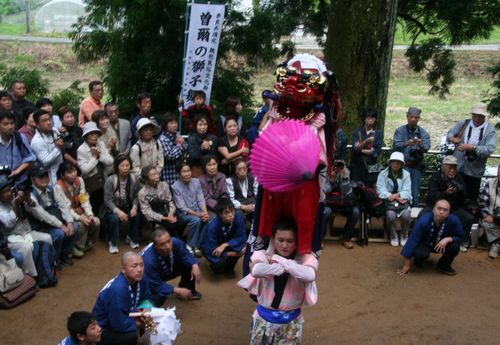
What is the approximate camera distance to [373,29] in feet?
28.9

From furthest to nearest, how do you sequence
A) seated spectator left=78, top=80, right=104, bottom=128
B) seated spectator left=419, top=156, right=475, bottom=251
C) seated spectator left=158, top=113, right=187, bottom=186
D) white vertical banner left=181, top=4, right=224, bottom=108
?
white vertical banner left=181, top=4, right=224, bottom=108
seated spectator left=78, top=80, right=104, bottom=128
seated spectator left=158, top=113, right=187, bottom=186
seated spectator left=419, top=156, right=475, bottom=251

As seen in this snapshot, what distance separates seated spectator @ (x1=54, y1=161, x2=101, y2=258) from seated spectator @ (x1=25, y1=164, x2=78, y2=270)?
84mm

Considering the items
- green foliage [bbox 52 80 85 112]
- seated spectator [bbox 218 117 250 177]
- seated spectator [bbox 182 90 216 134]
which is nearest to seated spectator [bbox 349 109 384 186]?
seated spectator [bbox 218 117 250 177]

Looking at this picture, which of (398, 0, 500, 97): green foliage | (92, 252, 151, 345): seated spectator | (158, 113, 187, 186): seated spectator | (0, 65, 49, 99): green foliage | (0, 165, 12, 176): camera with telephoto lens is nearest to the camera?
(92, 252, 151, 345): seated spectator

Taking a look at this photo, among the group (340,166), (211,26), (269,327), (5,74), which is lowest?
(269,327)

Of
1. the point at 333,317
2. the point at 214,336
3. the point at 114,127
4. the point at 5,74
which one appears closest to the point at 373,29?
the point at 114,127

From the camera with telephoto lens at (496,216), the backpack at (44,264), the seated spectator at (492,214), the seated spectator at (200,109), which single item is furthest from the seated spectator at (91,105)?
the camera with telephoto lens at (496,216)

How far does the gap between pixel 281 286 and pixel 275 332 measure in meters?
0.36

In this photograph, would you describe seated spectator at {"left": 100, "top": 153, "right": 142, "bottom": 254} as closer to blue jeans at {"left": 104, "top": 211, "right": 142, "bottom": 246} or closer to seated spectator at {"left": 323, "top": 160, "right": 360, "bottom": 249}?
blue jeans at {"left": 104, "top": 211, "right": 142, "bottom": 246}

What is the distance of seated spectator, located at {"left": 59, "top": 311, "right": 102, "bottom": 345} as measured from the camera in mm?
4121

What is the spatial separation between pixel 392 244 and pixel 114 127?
3912 mm

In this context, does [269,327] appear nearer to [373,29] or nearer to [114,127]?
[114,127]

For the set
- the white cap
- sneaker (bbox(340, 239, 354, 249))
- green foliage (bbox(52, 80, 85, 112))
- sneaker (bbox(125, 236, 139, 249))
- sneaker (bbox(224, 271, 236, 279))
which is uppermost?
green foliage (bbox(52, 80, 85, 112))

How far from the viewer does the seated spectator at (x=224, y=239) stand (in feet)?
21.2
